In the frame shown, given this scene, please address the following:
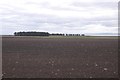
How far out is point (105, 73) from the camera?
46.5 ft

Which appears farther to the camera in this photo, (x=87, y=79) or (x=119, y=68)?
(x=119, y=68)

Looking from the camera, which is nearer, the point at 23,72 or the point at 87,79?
the point at 87,79

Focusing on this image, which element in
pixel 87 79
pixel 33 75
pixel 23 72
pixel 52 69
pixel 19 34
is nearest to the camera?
pixel 87 79

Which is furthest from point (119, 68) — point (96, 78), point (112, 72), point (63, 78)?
point (63, 78)

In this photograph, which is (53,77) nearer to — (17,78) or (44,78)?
(44,78)

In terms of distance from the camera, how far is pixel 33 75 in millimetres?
13531

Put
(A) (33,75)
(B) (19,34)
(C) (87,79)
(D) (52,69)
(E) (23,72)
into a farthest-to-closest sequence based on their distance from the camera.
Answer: (B) (19,34) < (D) (52,69) < (E) (23,72) < (A) (33,75) < (C) (87,79)

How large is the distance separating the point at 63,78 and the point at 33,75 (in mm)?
1701

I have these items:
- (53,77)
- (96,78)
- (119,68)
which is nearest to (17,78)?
(53,77)

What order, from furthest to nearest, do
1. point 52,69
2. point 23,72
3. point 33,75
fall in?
point 52,69, point 23,72, point 33,75

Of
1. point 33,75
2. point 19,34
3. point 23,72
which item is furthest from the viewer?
point 19,34

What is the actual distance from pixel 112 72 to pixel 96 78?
2023 mm

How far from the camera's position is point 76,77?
1294cm

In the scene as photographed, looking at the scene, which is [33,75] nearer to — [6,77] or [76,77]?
[6,77]
